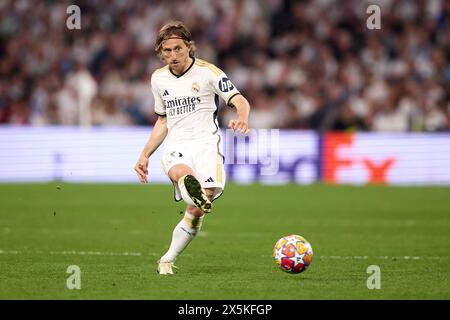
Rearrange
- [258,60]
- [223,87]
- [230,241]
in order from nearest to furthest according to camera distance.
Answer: [223,87] → [230,241] → [258,60]

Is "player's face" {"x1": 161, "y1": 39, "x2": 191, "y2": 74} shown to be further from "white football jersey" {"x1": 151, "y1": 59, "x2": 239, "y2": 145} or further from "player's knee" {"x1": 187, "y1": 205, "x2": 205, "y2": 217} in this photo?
"player's knee" {"x1": 187, "y1": 205, "x2": 205, "y2": 217}

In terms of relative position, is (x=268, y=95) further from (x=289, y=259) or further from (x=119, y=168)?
(x=289, y=259)

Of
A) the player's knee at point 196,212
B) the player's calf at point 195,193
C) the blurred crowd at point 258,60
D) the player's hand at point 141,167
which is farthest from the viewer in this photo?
the blurred crowd at point 258,60

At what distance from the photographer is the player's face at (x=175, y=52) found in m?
9.55

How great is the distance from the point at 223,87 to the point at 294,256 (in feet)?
5.60

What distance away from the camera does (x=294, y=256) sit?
30.8 feet

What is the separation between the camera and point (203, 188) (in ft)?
31.2

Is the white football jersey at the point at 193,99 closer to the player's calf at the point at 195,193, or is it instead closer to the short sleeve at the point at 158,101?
the short sleeve at the point at 158,101

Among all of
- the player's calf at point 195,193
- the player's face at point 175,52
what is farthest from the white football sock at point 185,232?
the player's face at point 175,52

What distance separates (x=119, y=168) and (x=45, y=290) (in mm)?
15422

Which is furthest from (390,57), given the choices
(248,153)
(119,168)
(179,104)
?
(179,104)

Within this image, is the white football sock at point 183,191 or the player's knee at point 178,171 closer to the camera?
the white football sock at point 183,191

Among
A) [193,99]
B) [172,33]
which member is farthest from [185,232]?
[172,33]

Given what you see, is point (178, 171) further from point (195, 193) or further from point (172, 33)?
point (172, 33)
